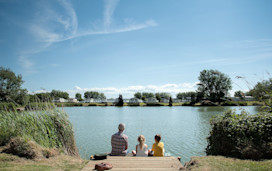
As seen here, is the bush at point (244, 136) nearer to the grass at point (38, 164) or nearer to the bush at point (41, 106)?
the grass at point (38, 164)

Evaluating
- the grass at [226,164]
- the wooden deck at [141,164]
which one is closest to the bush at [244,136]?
the grass at [226,164]

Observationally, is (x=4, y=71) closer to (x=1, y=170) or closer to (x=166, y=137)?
(x=166, y=137)

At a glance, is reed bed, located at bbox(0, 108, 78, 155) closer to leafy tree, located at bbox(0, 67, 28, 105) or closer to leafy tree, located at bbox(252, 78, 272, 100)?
leafy tree, located at bbox(252, 78, 272, 100)

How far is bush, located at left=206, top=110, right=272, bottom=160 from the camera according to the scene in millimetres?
4336

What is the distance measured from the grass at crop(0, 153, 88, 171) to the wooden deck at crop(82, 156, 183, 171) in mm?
650

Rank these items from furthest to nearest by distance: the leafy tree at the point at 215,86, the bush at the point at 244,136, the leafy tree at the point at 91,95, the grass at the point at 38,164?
the leafy tree at the point at 91,95
the leafy tree at the point at 215,86
the bush at the point at 244,136
the grass at the point at 38,164

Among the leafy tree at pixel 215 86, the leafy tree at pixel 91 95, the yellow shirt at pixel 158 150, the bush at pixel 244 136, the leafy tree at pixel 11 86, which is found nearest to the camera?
the bush at pixel 244 136

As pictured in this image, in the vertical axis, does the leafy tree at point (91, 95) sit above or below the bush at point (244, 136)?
above

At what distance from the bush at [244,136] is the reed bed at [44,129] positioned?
4203 mm

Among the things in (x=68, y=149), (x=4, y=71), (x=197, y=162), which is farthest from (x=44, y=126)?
(x=4, y=71)

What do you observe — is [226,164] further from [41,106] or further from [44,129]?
[41,106]

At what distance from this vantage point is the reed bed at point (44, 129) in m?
5.64

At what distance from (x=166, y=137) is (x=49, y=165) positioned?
26.0ft

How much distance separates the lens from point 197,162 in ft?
13.4
